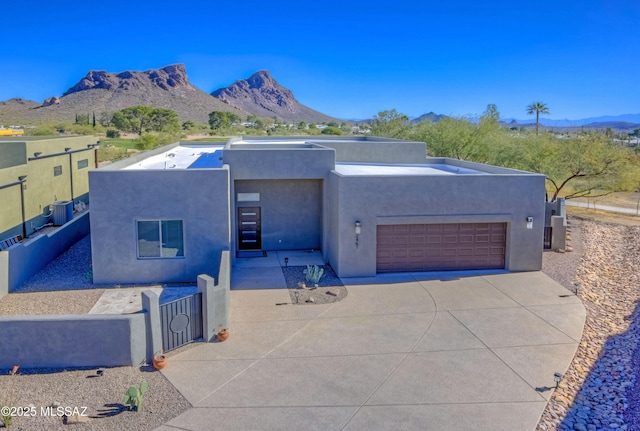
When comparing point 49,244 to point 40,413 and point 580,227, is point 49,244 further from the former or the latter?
point 580,227

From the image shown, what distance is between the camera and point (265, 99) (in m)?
135

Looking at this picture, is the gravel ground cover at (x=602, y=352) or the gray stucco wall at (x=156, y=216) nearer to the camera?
the gravel ground cover at (x=602, y=352)

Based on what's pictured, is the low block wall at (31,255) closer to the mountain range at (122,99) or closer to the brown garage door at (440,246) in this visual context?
the brown garage door at (440,246)

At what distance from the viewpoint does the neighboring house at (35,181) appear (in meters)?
19.9

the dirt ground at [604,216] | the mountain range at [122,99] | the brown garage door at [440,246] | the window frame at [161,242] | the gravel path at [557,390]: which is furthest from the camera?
the mountain range at [122,99]

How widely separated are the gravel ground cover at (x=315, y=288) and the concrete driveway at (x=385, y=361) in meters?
0.38

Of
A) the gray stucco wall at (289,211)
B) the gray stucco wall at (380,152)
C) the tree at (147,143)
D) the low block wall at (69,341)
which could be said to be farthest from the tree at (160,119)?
the low block wall at (69,341)

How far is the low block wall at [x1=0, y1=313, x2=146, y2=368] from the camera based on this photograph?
30.2 feet

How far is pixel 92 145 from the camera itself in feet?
99.4

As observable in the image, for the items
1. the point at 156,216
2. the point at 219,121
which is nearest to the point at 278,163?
the point at 156,216

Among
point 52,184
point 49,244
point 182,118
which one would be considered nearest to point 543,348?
point 49,244

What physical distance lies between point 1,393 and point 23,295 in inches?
232

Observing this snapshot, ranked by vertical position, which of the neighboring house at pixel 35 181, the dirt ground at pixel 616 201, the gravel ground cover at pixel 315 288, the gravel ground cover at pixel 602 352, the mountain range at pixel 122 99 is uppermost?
the mountain range at pixel 122 99

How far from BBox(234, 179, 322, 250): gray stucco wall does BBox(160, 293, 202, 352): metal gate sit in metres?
8.12
